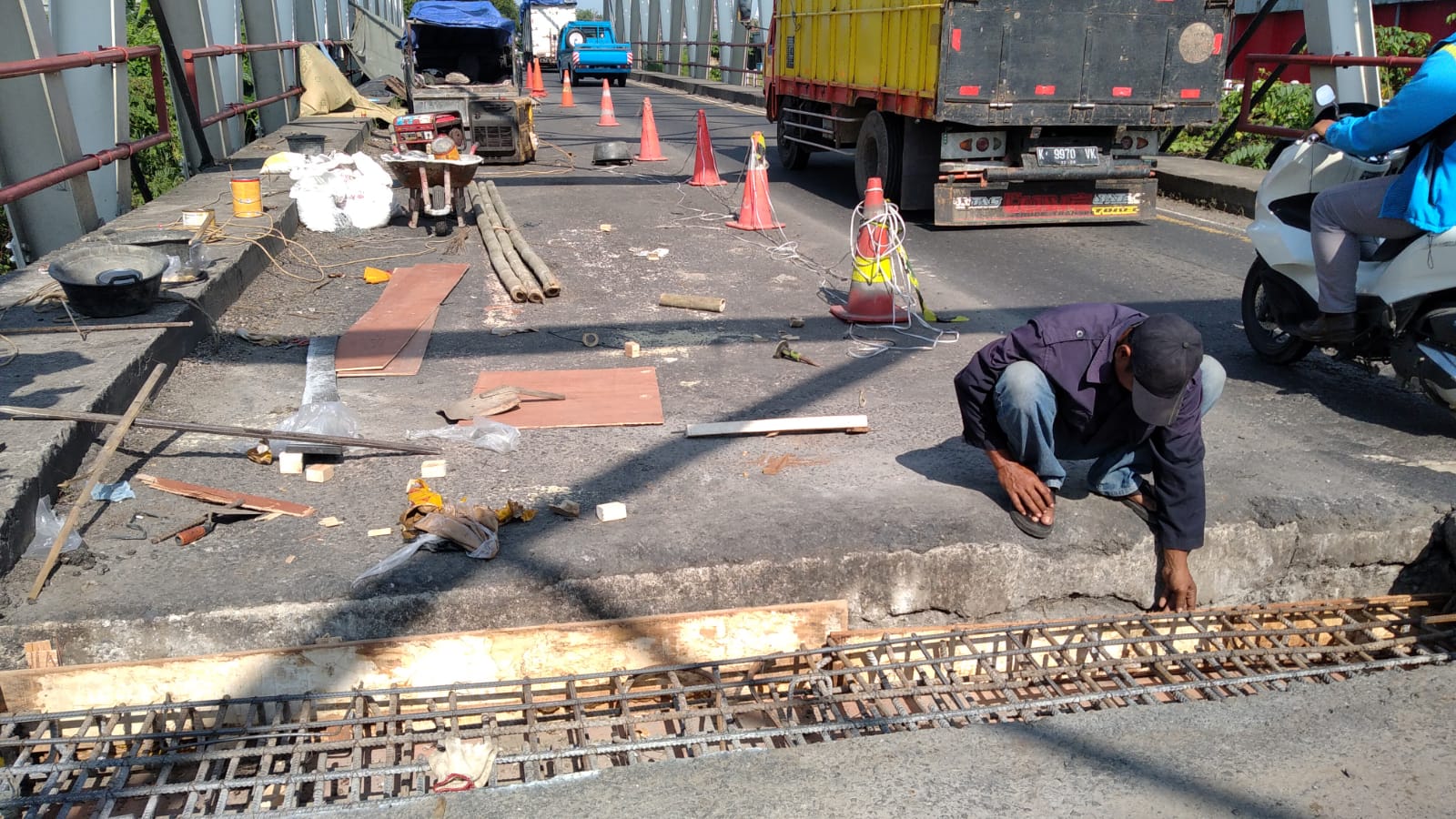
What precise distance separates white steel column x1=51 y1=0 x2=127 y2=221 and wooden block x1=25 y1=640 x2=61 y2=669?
247 inches

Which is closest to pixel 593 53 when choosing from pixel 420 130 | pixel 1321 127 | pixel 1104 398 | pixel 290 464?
pixel 420 130

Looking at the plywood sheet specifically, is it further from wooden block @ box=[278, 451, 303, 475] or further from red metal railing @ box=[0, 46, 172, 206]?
red metal railing @ box=[0, 46, 172, 206]

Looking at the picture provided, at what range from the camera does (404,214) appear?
10.3 metres

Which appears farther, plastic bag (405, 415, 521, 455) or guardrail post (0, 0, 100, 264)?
guardrail post (0, 0, 100, 264)

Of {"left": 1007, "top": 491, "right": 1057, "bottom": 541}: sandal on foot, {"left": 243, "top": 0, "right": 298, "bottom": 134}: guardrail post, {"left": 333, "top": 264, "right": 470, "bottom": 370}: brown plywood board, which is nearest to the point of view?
{"left": 1007, "top": 491, "right": 1057, "bottom": 541}: sandal on foot

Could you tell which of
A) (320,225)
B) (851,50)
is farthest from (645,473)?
(851,50)

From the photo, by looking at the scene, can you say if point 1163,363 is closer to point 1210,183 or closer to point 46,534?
point 46,534

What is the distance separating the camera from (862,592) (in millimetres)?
3637

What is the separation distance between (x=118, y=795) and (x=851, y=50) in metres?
10.4

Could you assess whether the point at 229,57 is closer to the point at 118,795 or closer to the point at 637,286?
the point at 637,286

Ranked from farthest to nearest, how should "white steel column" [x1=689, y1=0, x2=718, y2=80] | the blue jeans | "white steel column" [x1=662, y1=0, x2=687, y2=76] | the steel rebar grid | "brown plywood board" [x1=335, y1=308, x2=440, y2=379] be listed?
"white steel column" [x1=662, y1=0, x2=687, y2=76], "white steel column" [x1=689, y1=0, x2=718, y2=80], "brown plywood board" [x1=335, y1=308, x2=440, y2=379], the blue jeans, the steel rebar grid

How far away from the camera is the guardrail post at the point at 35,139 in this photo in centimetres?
726

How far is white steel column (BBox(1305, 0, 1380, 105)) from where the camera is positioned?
9.64m

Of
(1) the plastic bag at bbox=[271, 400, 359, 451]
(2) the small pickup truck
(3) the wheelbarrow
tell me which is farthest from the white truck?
(1) the plastic bag at bbox=[271, 400, 359, 451]
